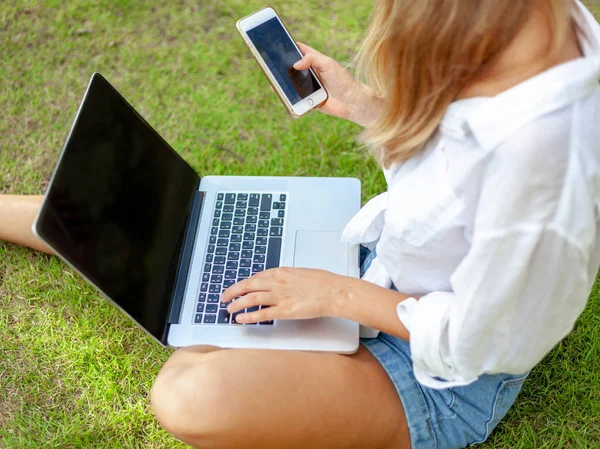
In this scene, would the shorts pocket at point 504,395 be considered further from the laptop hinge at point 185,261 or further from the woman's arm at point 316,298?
the laptop hinge at point 185,261

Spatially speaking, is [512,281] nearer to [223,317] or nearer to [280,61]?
[223,317]

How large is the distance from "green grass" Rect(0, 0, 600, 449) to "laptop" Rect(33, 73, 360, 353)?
1.10ft

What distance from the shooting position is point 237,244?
4.04 feet

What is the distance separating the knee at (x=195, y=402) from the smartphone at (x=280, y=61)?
584 millimetres

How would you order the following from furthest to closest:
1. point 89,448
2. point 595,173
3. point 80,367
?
point 80,367 → point 89,448 → point 595,173

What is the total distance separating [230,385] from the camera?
98 centimetres

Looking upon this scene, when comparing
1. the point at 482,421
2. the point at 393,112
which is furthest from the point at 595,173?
the point at 482,421

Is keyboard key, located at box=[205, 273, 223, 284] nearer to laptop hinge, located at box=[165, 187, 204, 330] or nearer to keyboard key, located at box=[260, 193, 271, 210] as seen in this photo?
laptop hinge, located at box=[165, 187, 204, 330]

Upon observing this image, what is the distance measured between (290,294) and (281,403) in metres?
0.19

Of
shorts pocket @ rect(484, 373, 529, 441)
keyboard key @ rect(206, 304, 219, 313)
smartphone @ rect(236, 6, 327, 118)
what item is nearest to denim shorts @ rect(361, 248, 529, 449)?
shorts pocket @ rect(484, 373, 529, 441)

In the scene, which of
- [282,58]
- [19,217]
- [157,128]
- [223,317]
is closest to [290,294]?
[223,317]

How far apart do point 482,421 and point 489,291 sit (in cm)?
43

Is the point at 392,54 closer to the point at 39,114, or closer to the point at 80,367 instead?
the point at 80,367

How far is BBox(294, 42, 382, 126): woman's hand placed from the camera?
47.9 inches
